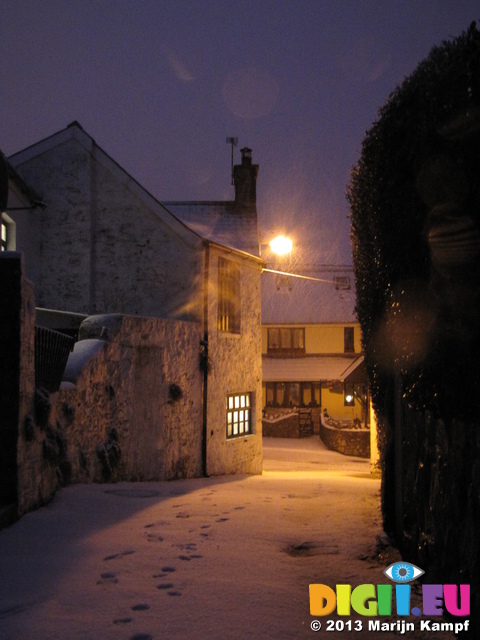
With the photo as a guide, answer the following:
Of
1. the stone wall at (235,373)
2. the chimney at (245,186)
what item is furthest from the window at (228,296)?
the chimney at (245,186)

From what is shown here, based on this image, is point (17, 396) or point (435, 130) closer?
point (435, 130)

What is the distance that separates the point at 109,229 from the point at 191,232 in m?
2.38

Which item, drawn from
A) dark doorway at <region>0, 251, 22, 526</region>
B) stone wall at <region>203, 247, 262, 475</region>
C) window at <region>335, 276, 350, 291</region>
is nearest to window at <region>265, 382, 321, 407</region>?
window at <region>335, 276, 350, 291</region>

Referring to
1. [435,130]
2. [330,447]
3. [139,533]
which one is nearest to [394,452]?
[139,533]

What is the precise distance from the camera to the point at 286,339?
36031 mm

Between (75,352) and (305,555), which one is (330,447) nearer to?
(75,352)

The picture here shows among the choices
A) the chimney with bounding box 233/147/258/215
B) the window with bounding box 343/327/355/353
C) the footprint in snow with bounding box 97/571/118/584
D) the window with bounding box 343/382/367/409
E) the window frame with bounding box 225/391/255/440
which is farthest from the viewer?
the window with bounding box 343/327/355/353

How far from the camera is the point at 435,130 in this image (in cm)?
380

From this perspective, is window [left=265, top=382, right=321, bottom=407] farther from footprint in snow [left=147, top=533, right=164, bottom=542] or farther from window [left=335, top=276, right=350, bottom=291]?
footprint in snow [left=147, top=533, right=164, bottom=542]

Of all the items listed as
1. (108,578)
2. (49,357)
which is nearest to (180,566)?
(108,578)

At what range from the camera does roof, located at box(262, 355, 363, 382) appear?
33219 millimetres

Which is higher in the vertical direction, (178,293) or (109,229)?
(109,229)

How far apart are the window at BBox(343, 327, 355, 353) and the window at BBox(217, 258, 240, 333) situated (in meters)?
20.0

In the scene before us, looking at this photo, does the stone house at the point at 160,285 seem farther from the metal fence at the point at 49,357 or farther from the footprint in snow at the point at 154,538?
the footprint in snow at the point at 154,538
